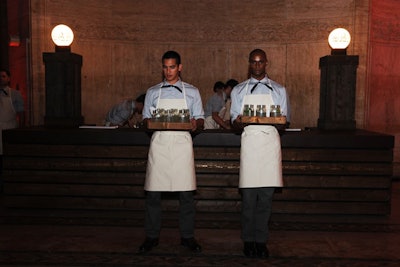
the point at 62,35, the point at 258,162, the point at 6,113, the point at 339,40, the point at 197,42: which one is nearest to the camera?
the point at 258,162

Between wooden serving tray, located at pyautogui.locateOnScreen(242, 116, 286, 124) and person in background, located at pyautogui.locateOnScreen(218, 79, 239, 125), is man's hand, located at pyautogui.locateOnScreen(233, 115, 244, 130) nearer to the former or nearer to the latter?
wooden serving tray, located at pyautogui.locateOnScreen(242, 116, 286, 124)

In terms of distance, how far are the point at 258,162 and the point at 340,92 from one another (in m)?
3.11

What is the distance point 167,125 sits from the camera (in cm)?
436

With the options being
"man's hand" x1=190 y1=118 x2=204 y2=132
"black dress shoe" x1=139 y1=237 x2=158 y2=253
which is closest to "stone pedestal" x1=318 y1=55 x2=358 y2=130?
"man's hand" x1=190 y1=118 x2=204 y2=132

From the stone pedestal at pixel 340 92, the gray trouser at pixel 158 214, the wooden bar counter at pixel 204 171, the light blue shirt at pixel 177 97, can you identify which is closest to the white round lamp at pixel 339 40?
the stone pedestal at pixel 340 92

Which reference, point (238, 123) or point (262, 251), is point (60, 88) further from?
point (262, 251)

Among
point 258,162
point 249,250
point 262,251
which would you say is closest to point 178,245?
point 249,250

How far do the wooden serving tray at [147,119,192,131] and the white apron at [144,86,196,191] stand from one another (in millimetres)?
154

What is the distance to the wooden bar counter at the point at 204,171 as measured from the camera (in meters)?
5.88

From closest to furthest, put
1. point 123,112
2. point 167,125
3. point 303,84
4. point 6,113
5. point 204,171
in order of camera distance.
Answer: point 167,125 → point 204,171 → point 6,113 → point 123,112 → point 303,84

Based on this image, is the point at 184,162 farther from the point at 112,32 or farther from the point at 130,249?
the point at 112,32

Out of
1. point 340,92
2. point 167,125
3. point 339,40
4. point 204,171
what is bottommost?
point 204,171

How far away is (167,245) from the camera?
4863mm

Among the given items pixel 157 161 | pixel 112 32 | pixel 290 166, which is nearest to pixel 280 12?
pixel 112 32
